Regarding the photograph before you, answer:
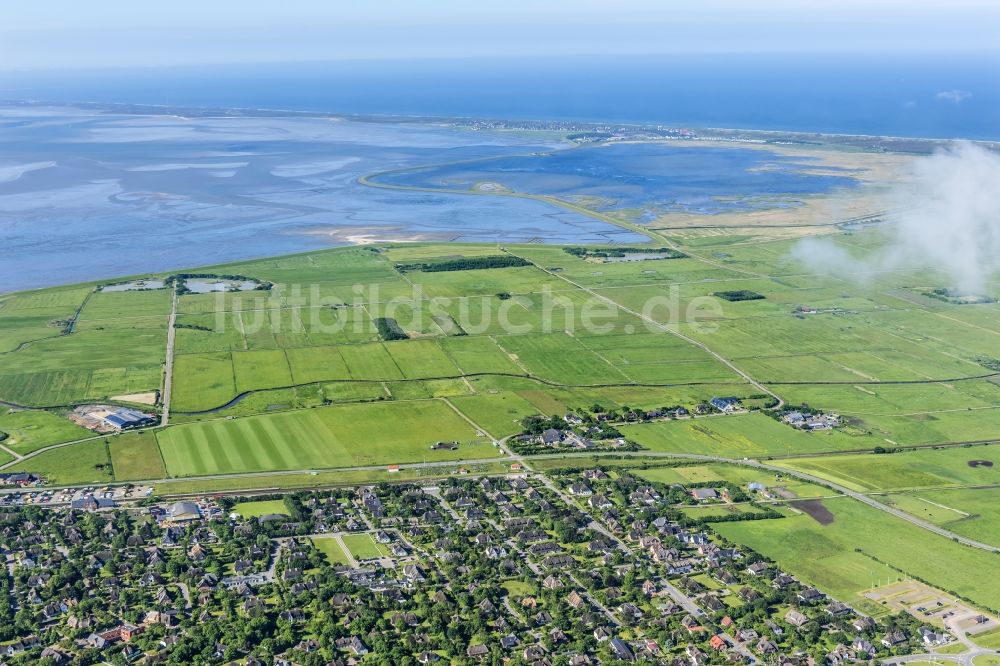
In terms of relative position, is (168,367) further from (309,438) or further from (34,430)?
(309,438)

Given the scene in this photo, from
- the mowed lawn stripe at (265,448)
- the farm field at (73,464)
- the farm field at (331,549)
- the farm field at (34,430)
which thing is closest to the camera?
the farm field at (331,549)

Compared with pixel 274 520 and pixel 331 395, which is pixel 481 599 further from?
pixel 331 395

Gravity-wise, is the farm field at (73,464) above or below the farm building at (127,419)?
below

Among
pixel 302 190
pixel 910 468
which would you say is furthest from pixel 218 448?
pixel 302 190

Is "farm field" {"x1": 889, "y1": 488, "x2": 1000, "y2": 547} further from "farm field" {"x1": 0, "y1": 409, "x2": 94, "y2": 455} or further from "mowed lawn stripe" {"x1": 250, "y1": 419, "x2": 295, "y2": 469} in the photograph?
"farm field" {"x1": 0, "y1": 409, "x2": 94, "y2": 455}

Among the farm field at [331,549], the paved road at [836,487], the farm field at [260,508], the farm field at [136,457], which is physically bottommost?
the farm field at [331,549]

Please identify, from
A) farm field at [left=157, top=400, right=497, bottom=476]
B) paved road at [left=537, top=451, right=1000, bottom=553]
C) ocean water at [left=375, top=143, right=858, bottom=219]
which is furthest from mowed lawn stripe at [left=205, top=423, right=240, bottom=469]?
ocean water at [left=375, top=143, right=858, bottom=219]

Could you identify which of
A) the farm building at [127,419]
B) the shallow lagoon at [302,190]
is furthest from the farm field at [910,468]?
the shallow lagoon at [302,190]

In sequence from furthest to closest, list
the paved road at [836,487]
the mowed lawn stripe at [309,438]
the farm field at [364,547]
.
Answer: the mowed lawn stripe at [309,438], the paved road at [836,487], the farm field at [364,547]

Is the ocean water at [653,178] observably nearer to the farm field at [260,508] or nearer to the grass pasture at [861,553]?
the grass pasture at [861,553]
